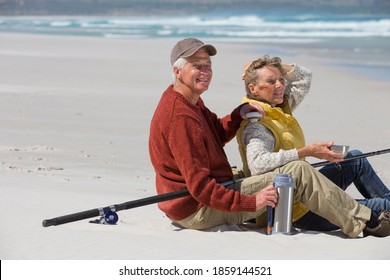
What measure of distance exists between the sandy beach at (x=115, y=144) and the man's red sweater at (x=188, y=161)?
0.19 meters

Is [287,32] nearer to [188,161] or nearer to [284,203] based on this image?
[284,203]

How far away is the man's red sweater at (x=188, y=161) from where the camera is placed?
5.08 meters

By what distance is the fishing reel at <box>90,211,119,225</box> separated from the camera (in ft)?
17.8

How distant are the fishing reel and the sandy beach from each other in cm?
5

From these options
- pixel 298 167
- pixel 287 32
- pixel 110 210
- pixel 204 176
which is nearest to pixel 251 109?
pixel 298 167

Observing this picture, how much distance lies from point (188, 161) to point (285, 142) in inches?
25.3

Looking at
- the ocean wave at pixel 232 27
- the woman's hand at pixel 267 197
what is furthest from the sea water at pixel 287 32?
the woman's hand at pixel 267 197

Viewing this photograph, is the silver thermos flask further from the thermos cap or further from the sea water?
the sea water

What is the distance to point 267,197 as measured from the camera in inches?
203

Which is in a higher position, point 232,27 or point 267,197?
point 232,27

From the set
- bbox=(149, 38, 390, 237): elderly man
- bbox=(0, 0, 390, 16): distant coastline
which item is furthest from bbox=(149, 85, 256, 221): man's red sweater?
bbox=(0, 0, 390, 16): distant coastline

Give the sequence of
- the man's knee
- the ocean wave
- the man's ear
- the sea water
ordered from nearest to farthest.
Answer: the man's knee
the man's ear
the sea water
the ocean wave
